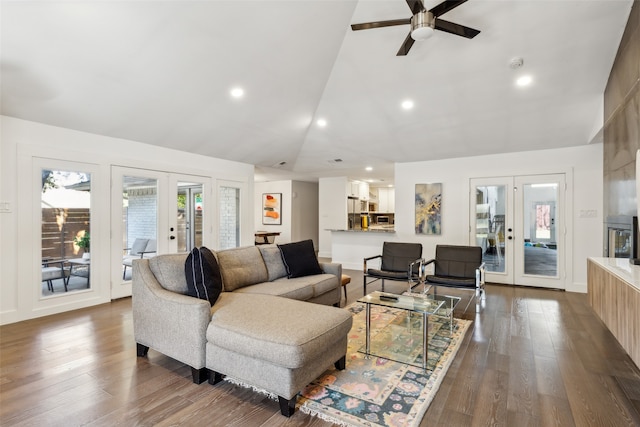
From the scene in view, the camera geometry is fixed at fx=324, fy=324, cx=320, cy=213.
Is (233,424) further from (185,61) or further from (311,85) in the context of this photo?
(311,85)

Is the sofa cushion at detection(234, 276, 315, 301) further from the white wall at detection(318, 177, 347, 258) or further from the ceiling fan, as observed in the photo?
the white wall at detection(318, 177, 347, 258)

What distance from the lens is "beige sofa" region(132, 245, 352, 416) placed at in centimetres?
192

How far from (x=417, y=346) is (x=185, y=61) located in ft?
11.9

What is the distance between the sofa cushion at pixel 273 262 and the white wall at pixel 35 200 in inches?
91.6

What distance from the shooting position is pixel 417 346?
2.92 metres

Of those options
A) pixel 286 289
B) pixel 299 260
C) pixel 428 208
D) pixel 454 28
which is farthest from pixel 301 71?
pixel 428 208

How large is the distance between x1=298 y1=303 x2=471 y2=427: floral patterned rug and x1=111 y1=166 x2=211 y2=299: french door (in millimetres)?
3464

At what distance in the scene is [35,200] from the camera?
3.78 meters

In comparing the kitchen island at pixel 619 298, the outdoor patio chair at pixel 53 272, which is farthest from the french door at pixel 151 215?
the kitchen island at pixel 619 298

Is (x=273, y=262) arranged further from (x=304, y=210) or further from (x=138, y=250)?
(x=304, y=210)

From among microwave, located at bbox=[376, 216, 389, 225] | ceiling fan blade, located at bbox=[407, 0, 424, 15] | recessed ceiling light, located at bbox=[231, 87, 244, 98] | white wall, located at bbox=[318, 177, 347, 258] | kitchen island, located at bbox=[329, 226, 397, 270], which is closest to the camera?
ceiling fan blade, located at bbox=[407, 0, 424, 15]

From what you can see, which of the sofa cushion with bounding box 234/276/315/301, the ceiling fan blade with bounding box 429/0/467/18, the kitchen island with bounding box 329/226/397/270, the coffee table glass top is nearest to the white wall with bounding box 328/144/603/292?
the kitchen island with bounding box 329/226/397/270

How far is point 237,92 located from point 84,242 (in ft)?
9.15

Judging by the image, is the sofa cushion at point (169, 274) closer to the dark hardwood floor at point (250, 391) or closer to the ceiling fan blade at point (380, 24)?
the dark hardwood floor at point (250, 391)
